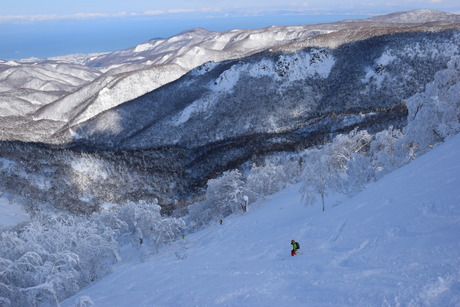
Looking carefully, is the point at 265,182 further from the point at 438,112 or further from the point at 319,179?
the point at 438,112

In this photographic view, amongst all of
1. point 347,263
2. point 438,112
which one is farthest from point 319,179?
point 347,263

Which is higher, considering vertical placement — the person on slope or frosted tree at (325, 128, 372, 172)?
frosted tree at (325, 128, 372, 172)

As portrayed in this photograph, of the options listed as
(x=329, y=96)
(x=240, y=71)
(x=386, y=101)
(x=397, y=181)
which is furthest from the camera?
(x=240, y=71)

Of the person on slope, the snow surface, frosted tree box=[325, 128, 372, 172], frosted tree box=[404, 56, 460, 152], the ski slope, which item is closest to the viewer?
the ski slope

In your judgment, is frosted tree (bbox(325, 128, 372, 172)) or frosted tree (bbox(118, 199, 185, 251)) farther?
frosted tree (bbox(118, 199, 185, 251))

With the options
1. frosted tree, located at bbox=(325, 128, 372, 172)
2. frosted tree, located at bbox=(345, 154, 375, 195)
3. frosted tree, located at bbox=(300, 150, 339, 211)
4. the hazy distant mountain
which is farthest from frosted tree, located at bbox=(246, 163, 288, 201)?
the hazy distant mountain

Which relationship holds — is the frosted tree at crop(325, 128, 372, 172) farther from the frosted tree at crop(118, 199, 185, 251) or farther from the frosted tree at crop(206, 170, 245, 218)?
the frosted tree at crop(118, 199, 185, 251)

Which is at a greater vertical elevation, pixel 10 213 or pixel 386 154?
pixel 386 154

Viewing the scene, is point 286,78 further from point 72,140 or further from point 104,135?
point 72,140

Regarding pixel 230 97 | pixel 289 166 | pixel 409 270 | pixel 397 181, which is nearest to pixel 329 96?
pixel 230 97
